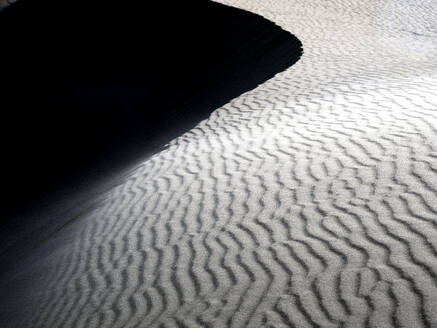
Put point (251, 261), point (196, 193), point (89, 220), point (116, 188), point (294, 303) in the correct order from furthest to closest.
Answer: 1. point (116, 188)
2. point (89, 220)
3. point (196, 193)
4. point (251, 261)
5. point (294, 303)

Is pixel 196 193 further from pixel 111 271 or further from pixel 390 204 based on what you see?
pixel 390 204

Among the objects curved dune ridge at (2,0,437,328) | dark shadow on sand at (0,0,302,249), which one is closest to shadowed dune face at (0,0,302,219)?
dark shadow on sand at (0,0,302,249)

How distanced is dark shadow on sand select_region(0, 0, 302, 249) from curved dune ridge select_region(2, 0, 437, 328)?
273cm

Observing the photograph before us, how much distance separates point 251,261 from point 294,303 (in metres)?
0.73

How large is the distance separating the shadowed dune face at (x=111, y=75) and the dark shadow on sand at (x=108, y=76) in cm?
3

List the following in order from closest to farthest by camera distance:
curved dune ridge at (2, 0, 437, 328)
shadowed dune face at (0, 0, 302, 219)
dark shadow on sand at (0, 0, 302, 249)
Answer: curved dune ridge at (2, 0, 437, 328), dark shadow on sand at (0, 0, 302, 249), shadowed dune face at (0, 0, 302, 219)

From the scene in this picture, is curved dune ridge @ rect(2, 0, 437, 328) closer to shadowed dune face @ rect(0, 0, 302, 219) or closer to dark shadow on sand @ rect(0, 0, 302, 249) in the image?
dark shadow on sand @ rect(0, 0, 302, 249)

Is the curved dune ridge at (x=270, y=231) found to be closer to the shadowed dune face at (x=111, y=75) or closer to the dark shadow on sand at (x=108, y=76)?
the dark shadow on sand at (x=108, y=76)

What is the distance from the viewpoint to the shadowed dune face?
35.0 feet

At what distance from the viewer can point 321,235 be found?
416cm

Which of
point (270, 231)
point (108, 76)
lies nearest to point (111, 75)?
point (108, 76)

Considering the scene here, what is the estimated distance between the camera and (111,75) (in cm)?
1528

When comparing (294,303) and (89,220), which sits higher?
(294,303)

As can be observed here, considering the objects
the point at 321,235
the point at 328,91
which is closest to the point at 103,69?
the point at 328,91
